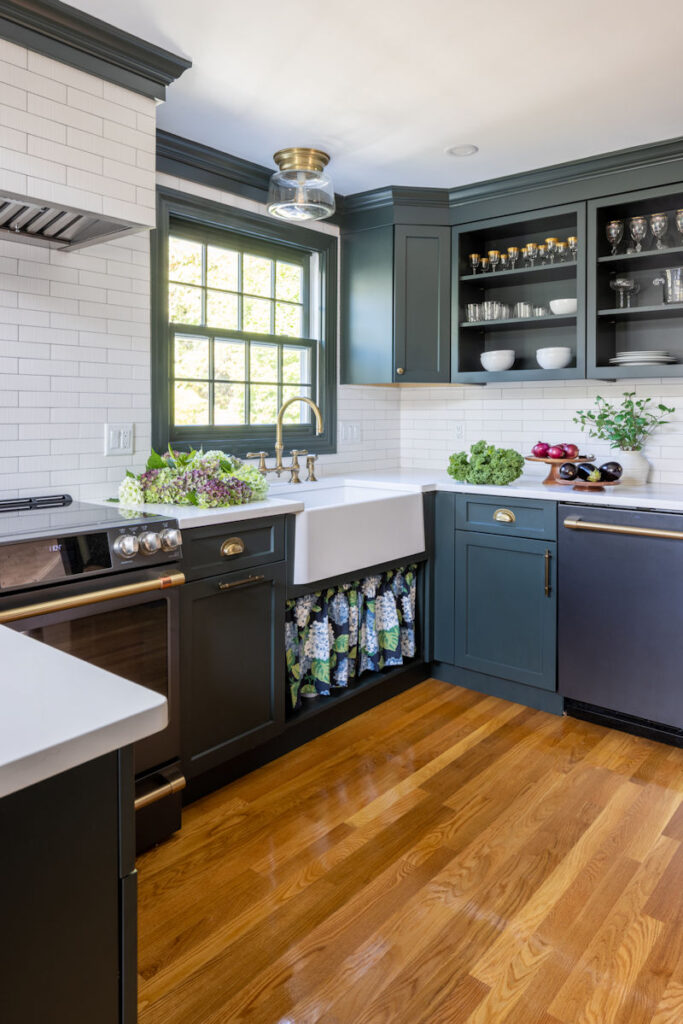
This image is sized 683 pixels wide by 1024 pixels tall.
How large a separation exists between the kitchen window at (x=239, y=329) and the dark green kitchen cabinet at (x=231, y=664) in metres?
0.86

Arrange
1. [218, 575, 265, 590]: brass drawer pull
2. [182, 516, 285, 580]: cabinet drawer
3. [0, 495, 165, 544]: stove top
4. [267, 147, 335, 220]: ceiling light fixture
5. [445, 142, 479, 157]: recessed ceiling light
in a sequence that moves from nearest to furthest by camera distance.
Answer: [0, 495, 165, 544]: stove top < [182, 516, 285, 580]: cabinet drawer < [218, 575, 265, 590]: brass drawer pull < [267, 147, 335, 220]: ceiling light fixture < [445, 142, 479, 157]: recessed ceiling light

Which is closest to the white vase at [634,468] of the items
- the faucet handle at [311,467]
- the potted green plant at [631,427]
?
the potted green plant at [631,427]

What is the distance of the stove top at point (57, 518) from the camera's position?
1951 millimetres

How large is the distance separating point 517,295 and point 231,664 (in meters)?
2.53

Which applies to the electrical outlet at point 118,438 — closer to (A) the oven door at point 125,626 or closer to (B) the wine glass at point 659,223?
(A) the oven door at point 125,626

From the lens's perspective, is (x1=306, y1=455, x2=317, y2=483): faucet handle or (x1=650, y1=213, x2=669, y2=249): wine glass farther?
Answer: (x1=306, y1=455, x2=317, y2=483): faucet handle

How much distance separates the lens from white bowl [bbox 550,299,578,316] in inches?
136

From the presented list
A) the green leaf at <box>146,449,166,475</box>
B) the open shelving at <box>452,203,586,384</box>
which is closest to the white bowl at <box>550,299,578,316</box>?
the open shelving at <box>452,203,586,384</box>

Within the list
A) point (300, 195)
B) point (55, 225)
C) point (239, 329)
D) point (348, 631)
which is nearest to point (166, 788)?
point (348, 631)

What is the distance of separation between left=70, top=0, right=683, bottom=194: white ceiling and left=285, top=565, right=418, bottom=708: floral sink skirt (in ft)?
6.04

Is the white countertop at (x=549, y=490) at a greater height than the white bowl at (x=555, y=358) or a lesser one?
lesser

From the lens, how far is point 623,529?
2924 mm

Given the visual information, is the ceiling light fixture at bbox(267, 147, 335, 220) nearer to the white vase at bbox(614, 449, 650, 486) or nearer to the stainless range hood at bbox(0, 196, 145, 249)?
the stainless range hood at bbox(0, 196, 145, 249)

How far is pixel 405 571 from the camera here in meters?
3.45
